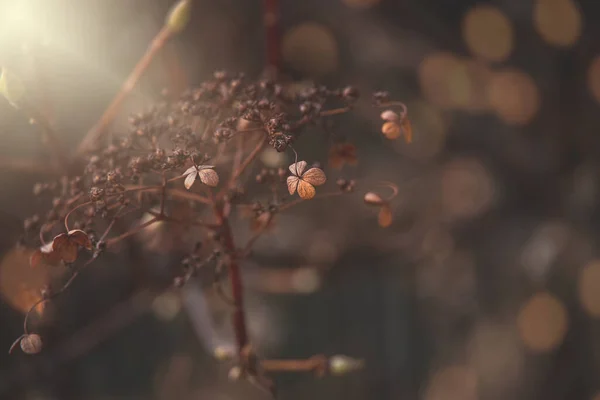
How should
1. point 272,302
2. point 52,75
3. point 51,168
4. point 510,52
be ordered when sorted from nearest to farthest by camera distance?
point 51,168 < point 52,75 < point 510,52 < point 272,302

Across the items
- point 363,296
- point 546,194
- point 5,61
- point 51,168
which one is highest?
point 5,61

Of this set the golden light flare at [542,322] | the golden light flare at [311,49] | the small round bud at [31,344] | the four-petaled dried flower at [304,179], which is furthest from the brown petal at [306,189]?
the golden light flare at [542,322]

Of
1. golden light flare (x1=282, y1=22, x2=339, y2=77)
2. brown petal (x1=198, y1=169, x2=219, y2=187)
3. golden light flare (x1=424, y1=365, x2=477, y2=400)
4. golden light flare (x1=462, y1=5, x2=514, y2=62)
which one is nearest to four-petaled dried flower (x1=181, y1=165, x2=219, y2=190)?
brown petal (x1=198, y1=169, x2=219, y2=187)

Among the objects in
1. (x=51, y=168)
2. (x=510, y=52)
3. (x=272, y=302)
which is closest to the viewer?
(x=51, y=168)

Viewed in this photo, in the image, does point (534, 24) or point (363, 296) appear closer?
point (534, 24)

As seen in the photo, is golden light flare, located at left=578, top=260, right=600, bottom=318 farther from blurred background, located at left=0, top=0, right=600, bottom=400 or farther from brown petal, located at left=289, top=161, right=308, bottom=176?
brown petal, located at left=289, top=161, right=308, bottom=176

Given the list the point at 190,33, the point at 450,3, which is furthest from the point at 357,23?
the point at 190,33

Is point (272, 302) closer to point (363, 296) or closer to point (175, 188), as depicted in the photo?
point (363, 296)
